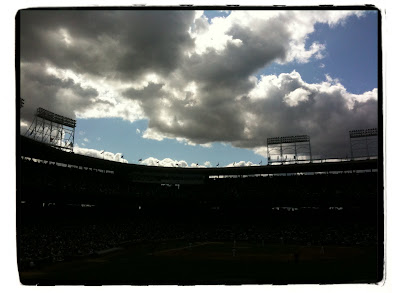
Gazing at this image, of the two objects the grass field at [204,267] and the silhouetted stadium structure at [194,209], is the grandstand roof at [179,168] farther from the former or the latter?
the grass field at [204,267]

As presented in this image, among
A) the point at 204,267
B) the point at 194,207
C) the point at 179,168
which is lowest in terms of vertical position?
the point at 204,267

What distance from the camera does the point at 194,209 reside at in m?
50.6

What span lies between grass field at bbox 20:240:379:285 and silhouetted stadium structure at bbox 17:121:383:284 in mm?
463

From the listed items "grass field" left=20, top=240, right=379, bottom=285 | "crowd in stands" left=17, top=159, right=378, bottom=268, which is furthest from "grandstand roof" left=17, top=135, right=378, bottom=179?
"grass field" left=20, top=240, right=379, bottom=285

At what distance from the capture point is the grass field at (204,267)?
38.5 feet

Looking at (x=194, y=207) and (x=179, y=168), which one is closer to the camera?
(x=194, y=207)

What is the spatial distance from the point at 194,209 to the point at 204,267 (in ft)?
90.0

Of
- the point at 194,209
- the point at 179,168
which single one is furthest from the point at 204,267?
the point at 179,168

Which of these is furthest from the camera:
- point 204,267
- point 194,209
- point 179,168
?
point 179,168

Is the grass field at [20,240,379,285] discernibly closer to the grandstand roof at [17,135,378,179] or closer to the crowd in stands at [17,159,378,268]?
the crowd in stands at [17,159,378,268]

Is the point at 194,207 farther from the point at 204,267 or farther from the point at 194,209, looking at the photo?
the point at 204,267

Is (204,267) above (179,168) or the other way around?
the other way around

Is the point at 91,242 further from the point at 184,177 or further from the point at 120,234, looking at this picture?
the point at 184,177

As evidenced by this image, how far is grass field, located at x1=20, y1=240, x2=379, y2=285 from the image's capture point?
1172cm
